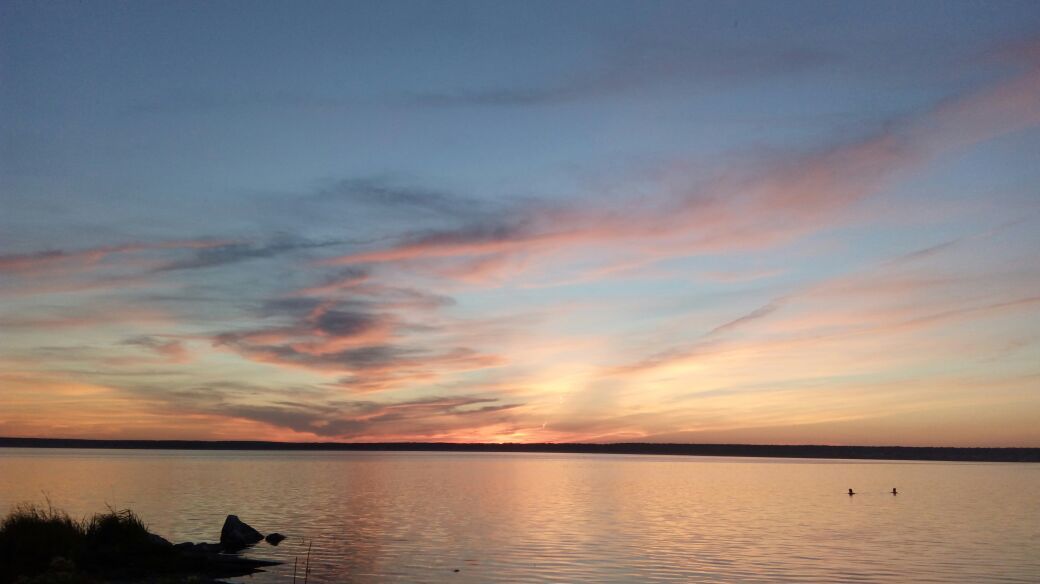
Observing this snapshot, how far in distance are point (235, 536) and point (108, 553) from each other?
932cm

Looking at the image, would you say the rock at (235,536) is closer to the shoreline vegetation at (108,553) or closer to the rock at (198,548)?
the rock at (198,548)

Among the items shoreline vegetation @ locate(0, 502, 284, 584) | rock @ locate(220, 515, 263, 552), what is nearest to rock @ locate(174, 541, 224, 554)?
shoreline vegetation @ locate(0, 502, 284, 584)

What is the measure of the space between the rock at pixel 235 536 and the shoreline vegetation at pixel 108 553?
6.93 feet

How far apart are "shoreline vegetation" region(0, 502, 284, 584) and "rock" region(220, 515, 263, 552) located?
211 centimetres

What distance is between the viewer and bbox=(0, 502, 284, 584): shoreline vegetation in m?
33.0

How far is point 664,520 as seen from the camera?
6844 centimetres

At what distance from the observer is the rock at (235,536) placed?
45.4m

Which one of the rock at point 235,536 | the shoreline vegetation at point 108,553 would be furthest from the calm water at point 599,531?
the shoreline vegetation at point 108,553

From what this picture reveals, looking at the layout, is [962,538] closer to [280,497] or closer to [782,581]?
[782,581]

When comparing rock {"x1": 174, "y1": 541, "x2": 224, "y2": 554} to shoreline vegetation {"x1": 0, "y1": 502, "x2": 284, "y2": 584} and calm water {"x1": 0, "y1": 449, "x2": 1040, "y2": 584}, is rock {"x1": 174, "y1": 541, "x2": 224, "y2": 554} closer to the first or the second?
shoreline vegetation {"x1": 0, "y1": 502, "x2": 284, "y2": 584}

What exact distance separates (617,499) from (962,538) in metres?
40.7

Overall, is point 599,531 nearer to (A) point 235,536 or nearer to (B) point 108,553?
(A) point 235,536

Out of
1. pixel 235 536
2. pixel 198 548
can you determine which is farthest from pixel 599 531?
pixel 198 548

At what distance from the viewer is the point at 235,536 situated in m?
46.0
